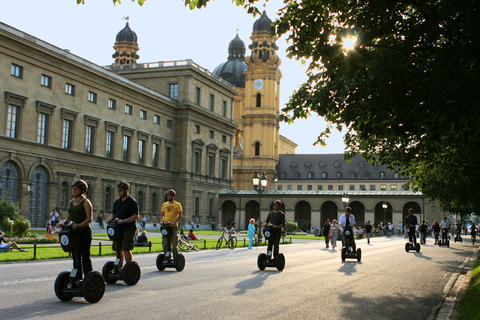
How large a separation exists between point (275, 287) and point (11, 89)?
39220 millimetres

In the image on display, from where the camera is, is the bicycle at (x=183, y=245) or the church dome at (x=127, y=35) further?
the church dome at (x=127, y=35)

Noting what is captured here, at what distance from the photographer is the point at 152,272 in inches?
574

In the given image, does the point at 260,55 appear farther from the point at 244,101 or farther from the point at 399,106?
the point at 399,106

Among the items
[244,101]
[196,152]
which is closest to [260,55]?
[244,101]

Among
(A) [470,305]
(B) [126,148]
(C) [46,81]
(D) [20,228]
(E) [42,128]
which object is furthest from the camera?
(B) [126,148]

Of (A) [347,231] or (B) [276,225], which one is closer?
(B) [276,225]

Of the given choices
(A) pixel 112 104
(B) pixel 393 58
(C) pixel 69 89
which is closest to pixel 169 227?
(B) pixel 393 58

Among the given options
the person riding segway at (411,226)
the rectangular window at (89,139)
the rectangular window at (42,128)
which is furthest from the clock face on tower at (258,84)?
the person riding segway at (411,226)

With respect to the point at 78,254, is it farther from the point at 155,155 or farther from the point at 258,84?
the point at 258,84

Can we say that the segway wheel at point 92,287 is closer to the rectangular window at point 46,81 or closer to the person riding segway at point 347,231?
the person riding segway at point 347,231

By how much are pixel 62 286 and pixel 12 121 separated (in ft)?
130

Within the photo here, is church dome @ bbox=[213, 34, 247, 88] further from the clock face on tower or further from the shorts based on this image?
the shorts

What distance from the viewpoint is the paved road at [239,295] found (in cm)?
870

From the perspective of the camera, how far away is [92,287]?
9297mm
